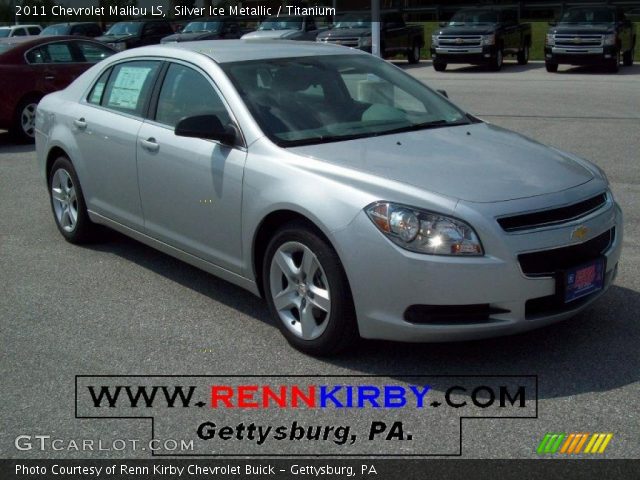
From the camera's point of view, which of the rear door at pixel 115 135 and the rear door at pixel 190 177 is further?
the rear door at pixel 115 135

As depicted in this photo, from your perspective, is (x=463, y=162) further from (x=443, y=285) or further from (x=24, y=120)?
(x=24, y=120)

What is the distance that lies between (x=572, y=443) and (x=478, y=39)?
2349 cm

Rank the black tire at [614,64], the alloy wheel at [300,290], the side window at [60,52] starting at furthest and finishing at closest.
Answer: the black tire at [614,64], the side window at [60,52], the alloy wheel at [300,290]

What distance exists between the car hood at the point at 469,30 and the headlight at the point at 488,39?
14cm

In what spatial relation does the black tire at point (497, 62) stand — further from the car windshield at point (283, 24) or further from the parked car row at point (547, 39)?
the car windshield at point (283, 24)

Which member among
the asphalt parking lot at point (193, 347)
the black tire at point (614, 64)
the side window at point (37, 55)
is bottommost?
the black tire at point (614, 64)

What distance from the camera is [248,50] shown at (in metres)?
6.49

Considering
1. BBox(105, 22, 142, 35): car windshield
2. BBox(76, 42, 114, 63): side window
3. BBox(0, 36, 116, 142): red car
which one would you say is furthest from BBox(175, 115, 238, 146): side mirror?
BBox(105, 22, 142, 35): car windshield

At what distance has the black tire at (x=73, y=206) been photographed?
7.39 meters

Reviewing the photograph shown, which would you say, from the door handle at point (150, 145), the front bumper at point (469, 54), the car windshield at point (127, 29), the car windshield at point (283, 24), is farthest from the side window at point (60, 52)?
the car windshield at point (127, 29)
